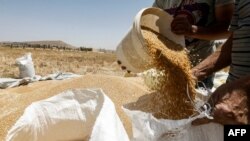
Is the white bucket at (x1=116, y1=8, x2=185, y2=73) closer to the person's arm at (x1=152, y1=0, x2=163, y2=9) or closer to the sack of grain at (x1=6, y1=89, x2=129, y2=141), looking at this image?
the sack of grain at (x1=6, y1=89, x2=129, y2=141)

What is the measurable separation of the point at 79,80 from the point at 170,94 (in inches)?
72.4

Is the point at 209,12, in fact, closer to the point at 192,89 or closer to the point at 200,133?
the point at 192,89

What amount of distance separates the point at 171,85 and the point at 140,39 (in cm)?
29

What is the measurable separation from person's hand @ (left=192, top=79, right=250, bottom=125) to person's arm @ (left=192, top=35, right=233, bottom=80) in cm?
53

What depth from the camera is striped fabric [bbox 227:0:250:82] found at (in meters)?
1.75

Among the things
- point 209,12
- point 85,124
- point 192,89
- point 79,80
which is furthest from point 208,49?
point 79,80

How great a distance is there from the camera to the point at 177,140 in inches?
60.1

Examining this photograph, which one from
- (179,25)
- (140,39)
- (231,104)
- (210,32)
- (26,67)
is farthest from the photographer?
(26,67)

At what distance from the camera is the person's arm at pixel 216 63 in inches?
79.5

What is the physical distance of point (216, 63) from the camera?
2.04 m

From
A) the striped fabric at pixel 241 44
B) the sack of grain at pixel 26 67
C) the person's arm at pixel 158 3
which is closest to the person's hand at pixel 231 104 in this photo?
the striped fabric at pixel 241 44

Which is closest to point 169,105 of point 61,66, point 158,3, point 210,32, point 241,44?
point 241,44

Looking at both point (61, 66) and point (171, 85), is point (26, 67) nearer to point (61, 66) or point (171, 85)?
point (171, 85)
